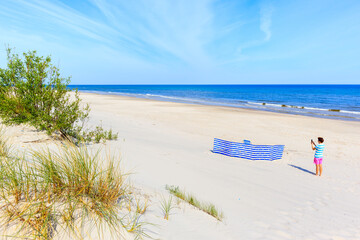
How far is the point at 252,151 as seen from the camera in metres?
9.23

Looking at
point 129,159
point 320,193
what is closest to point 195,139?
point 129,159

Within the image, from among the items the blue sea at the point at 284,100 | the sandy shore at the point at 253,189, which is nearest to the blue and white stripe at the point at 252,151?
the sandy shore at the point at 253,189

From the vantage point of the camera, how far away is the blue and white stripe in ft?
30.2

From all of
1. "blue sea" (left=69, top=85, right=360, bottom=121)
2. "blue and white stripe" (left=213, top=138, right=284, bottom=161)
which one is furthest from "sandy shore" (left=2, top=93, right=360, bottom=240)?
"blue sea" (left=69, top=85, right=360, bottom=121)

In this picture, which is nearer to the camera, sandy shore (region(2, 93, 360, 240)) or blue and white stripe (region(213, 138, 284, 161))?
sandy shore (region(2, 93, 360, 240))

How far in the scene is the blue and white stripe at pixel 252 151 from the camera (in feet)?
30.2

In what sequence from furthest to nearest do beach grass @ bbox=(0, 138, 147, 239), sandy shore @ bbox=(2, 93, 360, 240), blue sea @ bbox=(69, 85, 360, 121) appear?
blue sea @ bbox=(69, 85, 360, 121), sandy shore @ bbox=(2, 93, 360, 240), beach grass @ bbox=(0, 138, 147, 239)

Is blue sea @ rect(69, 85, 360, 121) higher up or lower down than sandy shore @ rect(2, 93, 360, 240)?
higher up

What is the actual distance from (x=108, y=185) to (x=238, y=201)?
358 centimetres

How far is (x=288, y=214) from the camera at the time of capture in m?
4.79

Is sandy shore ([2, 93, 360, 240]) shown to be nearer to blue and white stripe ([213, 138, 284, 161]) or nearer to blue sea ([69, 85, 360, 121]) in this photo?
blue and white stripe ([213, 138, 284, 161])

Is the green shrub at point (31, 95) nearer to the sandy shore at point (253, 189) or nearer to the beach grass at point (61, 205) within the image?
the sandy shore at point (253, 189)

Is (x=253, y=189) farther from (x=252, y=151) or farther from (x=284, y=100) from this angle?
(x=284, y=100)

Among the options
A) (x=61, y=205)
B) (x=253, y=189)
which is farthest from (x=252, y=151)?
(x=61, y=205)
